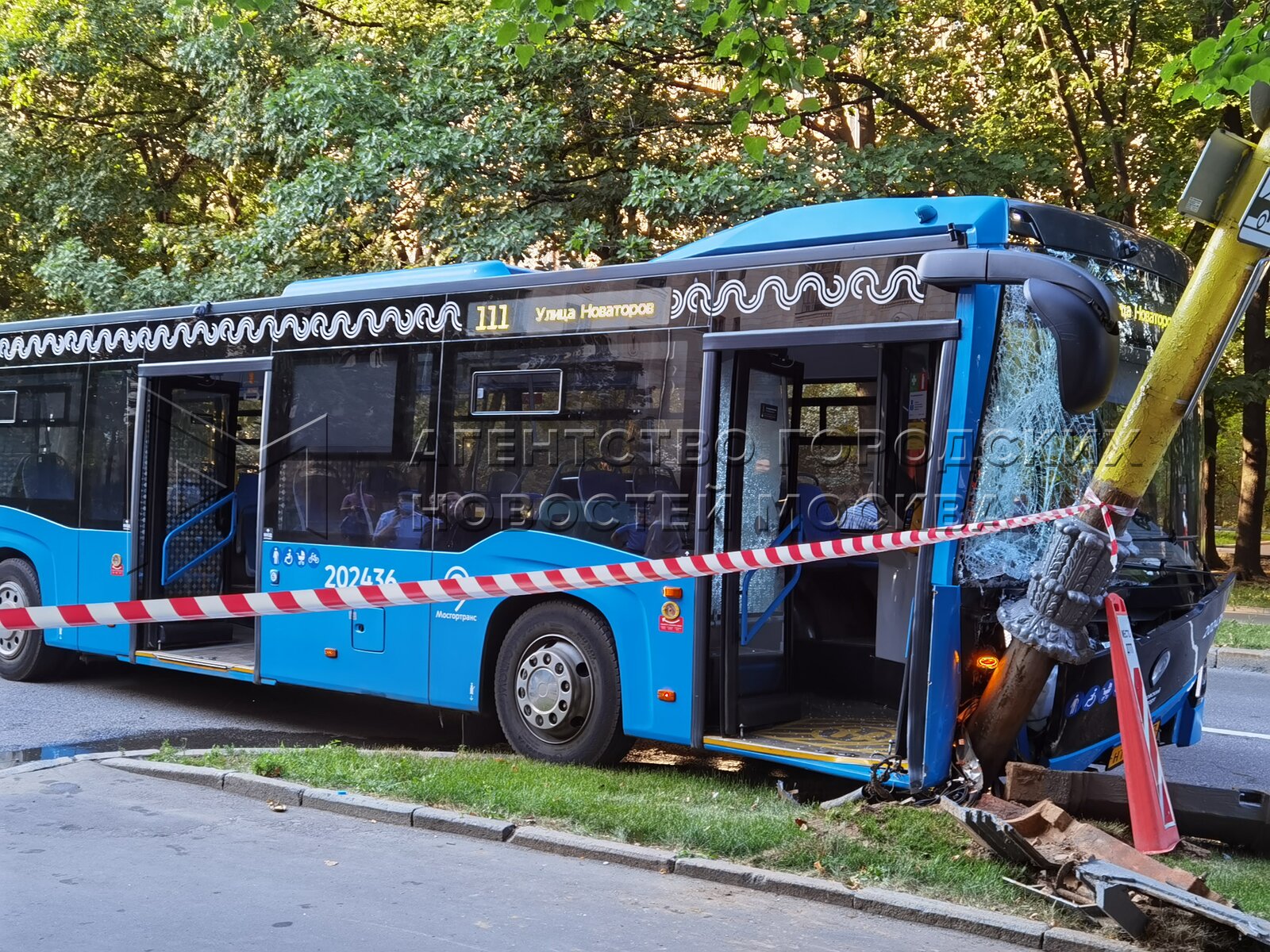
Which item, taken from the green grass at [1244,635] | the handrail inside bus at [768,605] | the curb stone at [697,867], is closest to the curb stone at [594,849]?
the curb stone at [697,867]

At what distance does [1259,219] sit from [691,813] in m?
3.72

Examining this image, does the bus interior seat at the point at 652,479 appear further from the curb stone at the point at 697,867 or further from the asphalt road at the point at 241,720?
the asphalt road at the point at 241,720

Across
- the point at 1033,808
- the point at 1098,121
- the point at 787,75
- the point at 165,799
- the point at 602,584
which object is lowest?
the point at 165,799

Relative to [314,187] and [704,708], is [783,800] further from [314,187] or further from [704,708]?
[314,187]

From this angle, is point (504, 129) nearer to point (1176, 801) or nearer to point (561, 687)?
point (561, 687)

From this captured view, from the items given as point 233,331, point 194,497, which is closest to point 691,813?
point 233,331

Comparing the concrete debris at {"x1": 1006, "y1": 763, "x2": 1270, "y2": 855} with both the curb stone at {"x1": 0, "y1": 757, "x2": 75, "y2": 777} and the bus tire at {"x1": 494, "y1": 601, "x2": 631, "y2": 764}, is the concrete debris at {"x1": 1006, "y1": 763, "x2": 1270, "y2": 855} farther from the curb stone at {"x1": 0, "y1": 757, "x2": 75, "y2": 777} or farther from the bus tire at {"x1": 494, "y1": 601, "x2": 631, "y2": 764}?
the curb stone at {"x1": 0, "y1": 757, "x2": 75, "y2": 777}

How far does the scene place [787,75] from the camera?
7922 millimetres

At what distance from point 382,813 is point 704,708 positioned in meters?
1.79

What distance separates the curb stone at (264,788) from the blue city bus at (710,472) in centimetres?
143

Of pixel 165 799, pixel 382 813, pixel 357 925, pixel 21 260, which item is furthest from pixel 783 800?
pixel 21 260

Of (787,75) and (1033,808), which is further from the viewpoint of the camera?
(787,75)

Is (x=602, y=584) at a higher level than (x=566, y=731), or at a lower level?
higher

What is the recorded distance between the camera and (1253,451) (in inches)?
814
